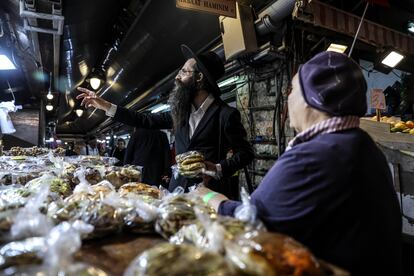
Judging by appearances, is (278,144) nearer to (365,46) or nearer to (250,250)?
(365,46)

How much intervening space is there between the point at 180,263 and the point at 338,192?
519 millimetres

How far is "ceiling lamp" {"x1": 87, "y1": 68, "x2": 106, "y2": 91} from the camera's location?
25.1 feet

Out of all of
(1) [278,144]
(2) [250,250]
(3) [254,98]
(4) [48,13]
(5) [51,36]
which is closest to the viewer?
(2) [250,250]

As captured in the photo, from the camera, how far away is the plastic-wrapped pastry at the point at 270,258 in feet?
1.91

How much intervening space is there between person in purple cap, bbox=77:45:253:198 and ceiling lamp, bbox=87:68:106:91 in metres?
5.34

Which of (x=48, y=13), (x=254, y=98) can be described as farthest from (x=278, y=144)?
(x=48, y=13)

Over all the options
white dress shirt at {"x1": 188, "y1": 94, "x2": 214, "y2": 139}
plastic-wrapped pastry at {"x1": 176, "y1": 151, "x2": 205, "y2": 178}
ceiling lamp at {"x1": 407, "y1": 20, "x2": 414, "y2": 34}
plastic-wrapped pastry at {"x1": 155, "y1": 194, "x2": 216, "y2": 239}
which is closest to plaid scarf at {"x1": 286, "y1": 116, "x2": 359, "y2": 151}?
plastic-wrapped pastry at {"x1": 155, "y1": 194, "x2": 216, "y2": 239}

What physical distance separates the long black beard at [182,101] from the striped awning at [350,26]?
1847 mm

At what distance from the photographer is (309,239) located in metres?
0.89

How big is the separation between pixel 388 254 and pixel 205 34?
154 inches

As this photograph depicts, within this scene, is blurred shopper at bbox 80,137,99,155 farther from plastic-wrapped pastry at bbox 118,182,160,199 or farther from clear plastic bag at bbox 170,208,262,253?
clear plastic bag at bbox 170,208,262,253

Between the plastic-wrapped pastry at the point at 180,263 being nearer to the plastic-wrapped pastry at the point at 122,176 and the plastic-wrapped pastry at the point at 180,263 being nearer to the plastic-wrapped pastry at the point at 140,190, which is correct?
the plastic-wrapped pastry at the point at 140,190

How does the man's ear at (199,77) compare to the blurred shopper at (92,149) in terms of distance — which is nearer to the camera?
the man's ear at (199,77)

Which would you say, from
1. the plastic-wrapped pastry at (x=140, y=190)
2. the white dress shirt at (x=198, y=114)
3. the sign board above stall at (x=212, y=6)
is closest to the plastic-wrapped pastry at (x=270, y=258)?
the plastic-wrapped pastry at (x=140, y=190)
